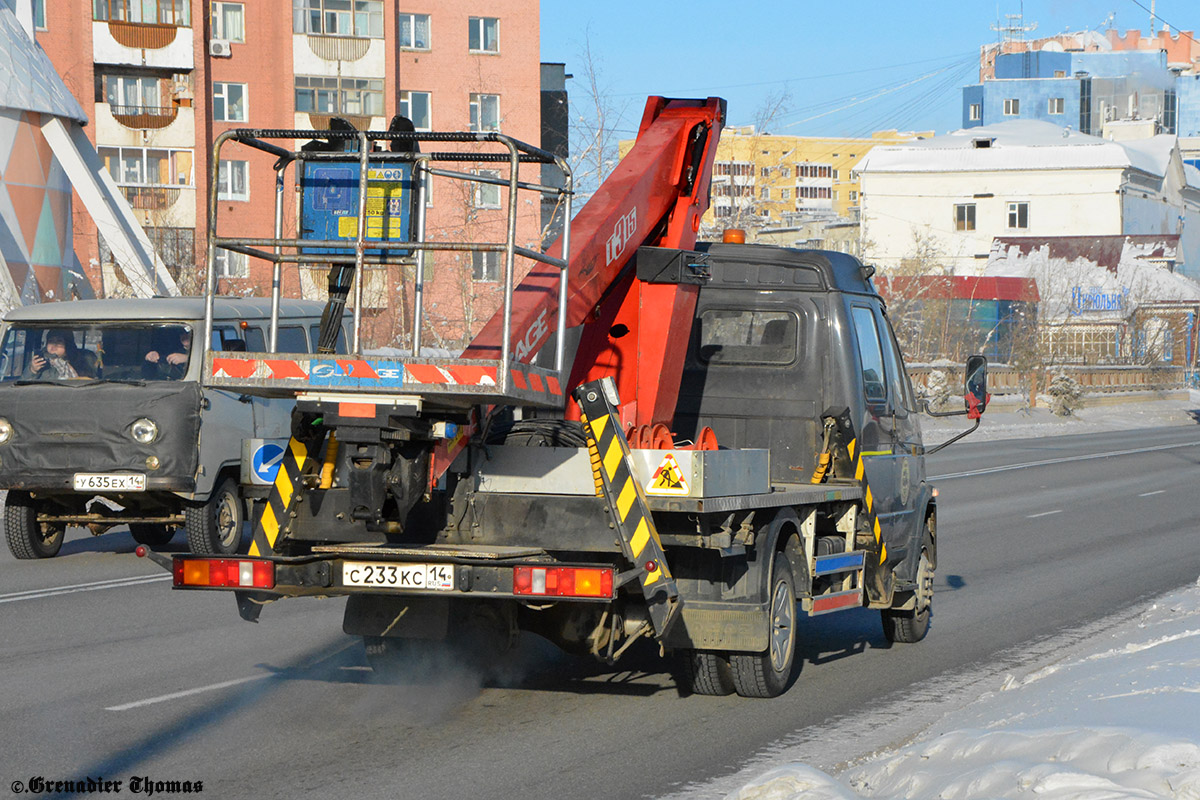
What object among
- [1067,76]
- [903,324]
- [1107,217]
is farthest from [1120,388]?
[1067,76]

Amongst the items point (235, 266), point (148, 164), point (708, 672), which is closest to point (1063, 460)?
point (708, 672)

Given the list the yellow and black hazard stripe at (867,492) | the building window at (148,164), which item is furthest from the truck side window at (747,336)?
the building window at (148,164)

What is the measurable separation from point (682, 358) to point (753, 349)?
0.69 meters

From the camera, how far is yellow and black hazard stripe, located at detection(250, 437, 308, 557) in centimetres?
685

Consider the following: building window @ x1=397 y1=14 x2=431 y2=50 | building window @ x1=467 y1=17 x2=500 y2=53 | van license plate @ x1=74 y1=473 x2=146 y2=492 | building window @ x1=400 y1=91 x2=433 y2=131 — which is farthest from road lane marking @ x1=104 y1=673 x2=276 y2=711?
building window @ x1=467 y1=17 x2=500 y2=53

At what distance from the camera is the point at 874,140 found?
175250mm

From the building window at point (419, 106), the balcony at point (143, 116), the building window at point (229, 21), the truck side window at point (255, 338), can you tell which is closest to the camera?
the truck side window at point (255, 338)

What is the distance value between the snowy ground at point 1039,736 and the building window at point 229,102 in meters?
51.2

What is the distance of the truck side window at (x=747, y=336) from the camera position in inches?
349

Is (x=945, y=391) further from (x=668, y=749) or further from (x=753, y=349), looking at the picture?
(x=668, y=749)

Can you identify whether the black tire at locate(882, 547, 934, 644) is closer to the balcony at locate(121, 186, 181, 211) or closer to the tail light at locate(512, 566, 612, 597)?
the tail light at locate(512, 566, 612, 597)

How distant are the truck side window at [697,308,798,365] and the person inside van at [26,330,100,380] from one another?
21.1ft

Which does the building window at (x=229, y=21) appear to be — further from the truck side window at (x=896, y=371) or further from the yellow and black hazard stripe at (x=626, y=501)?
the yellow and black hazard stripe at (x=626, y=501)

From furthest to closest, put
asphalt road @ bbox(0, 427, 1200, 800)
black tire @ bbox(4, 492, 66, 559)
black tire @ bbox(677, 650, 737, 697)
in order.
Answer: black tire @ bbox(4, 492, 66, 559), black tire @ bbox(677, 650, 737, 697), asphalt road @ bbox(0, 427, 1200, 800)
